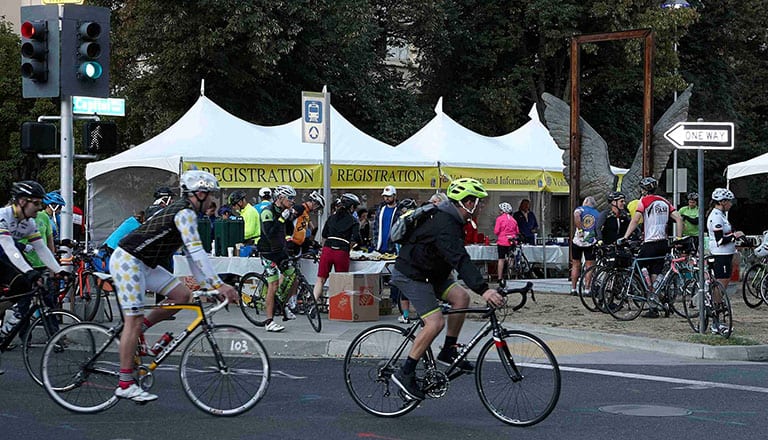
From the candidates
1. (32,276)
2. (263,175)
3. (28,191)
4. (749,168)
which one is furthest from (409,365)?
(749,168)

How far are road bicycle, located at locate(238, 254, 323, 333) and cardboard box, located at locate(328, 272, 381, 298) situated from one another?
678mm

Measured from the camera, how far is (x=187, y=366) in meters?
8.49

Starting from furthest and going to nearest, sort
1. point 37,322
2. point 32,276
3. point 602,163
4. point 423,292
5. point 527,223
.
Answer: point 527,223 < point 602,163 < point 32,276 < point 37,322 < point 423,292

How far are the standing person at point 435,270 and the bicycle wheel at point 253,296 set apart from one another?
22.3ft

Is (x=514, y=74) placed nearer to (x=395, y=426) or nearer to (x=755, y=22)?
(x=755, y=22)

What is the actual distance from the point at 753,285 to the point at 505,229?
15.5 feet

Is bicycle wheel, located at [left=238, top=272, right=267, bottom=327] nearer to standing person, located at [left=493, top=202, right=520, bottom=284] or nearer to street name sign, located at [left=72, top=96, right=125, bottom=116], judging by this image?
street name sign, located at [left=72, top=96, right=125, bottom=116]

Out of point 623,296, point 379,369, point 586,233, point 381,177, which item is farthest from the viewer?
point 381,177

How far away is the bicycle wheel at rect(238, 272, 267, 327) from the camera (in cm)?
1528

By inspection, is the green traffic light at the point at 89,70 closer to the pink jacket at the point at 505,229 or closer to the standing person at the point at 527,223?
the pink jacket at the point at 505,229

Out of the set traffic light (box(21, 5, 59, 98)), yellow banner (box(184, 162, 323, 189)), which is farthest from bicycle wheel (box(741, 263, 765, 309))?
traffic light (box(21, 5, 59, 98))

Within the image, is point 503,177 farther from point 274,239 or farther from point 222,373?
point 222,373

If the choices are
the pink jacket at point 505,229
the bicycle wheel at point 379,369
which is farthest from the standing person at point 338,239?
the bicycle wheel at point 379,369

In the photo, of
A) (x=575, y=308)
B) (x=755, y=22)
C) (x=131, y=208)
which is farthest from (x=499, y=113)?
(x=575, y=308)
